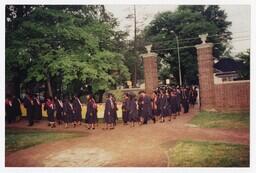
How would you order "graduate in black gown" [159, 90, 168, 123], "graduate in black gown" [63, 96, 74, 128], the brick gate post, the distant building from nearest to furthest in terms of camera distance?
the distant building → "graduate in black gown" [63, 96, 74, 128] → "graduate in black gown" [159, 90, 168, 123] → the brick gate post

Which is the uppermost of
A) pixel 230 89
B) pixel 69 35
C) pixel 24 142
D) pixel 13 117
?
pixel 69 35

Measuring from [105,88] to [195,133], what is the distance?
10.1 ft

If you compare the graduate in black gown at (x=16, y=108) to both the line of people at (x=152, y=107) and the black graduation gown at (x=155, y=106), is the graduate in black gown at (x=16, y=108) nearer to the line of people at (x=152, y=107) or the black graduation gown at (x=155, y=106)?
the line of people at (x=152, y=107)

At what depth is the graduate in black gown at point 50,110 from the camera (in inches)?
424

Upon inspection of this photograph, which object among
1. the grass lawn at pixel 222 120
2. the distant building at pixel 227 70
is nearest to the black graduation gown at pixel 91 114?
the grass lawn at pixel 222 120

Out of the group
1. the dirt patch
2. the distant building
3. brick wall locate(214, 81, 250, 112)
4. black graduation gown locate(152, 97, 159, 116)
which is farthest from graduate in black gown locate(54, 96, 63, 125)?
the distant building

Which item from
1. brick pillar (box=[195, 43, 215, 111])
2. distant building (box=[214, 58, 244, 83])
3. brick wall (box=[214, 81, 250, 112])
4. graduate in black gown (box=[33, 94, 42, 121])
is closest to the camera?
brick wall (box=[214, 81, 250, 112])

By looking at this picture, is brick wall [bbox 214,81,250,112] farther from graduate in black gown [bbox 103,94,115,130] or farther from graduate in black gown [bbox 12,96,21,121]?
graduate in black gown [bbox 12,96,21,121]

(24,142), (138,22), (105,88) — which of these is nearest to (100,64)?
(105,88)

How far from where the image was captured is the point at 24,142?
9.46 m

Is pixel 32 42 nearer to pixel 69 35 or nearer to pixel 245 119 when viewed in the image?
pixel 69 35

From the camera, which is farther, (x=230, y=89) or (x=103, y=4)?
(x=230, y=89)

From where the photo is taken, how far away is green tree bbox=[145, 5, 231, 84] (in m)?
11.8

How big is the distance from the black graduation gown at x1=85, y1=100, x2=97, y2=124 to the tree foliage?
0.55m
